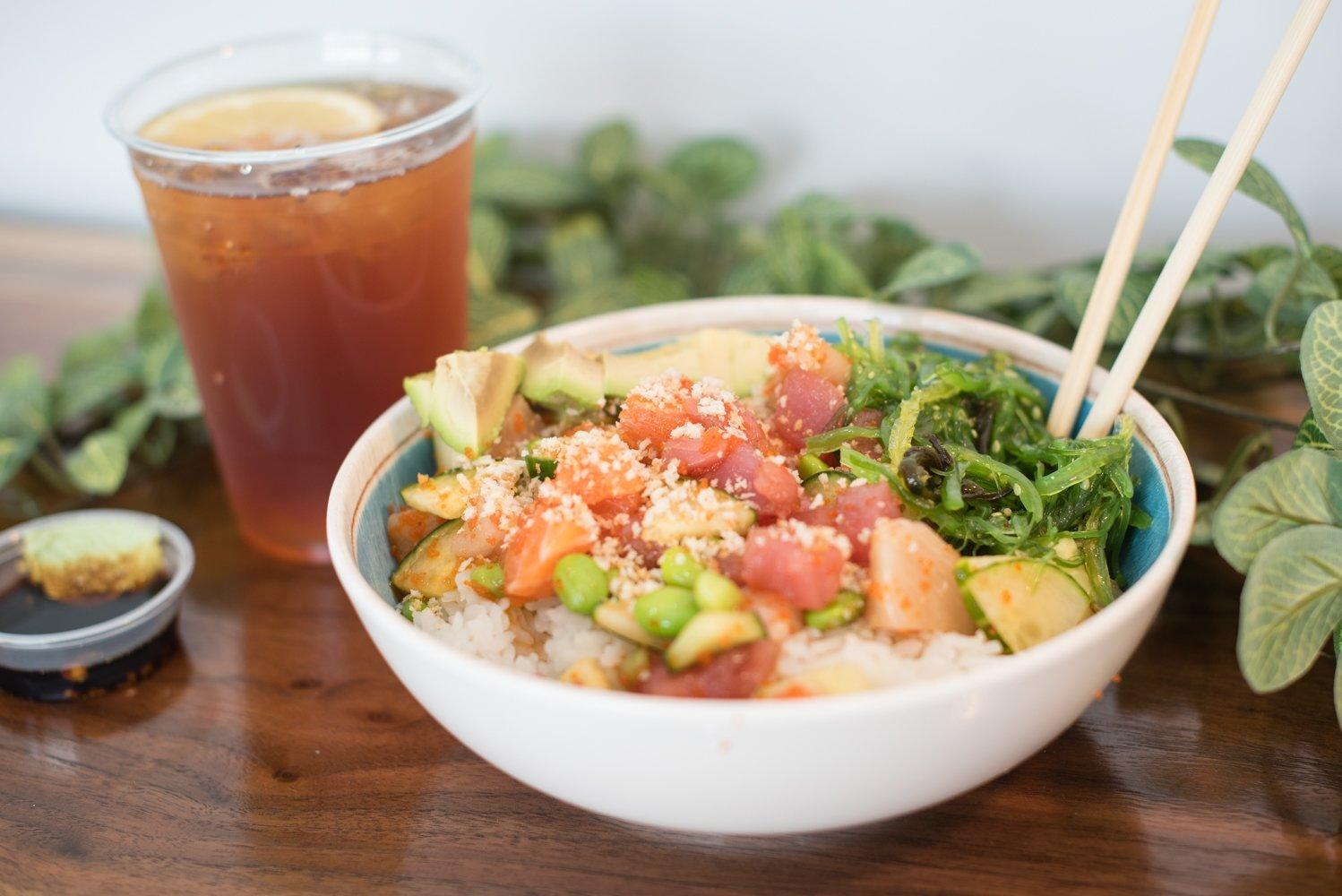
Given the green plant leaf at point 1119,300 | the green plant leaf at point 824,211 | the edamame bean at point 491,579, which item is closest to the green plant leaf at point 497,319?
the green plant leaf at point 824,211

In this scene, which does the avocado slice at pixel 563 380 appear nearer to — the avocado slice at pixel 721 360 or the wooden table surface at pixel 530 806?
the avocado slice at pixel 721 360

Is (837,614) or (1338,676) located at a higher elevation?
(837,614)

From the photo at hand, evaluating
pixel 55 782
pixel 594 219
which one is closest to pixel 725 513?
pixel 55 782

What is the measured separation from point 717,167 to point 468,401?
3.89 ft

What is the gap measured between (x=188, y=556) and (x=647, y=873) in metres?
0.93

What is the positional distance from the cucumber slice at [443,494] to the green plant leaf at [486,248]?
3.36ft

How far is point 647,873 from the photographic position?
3.80 ft

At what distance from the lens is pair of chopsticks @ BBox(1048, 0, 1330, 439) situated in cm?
119

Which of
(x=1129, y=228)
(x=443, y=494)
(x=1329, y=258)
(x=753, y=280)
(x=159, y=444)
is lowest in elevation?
(x=159, y=444)

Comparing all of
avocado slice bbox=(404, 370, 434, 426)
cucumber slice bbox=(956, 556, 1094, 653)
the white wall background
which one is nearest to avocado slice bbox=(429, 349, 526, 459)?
avocado slice bbox=(404, 370, 434, 426)

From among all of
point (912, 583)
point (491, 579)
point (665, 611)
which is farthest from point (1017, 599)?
point (491, 579)

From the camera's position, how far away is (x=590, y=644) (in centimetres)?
117

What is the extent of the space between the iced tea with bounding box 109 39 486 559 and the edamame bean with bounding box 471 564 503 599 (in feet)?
1.92

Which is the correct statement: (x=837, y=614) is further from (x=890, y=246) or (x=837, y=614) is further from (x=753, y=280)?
(x=890, y=246)
